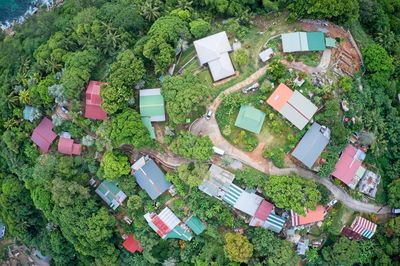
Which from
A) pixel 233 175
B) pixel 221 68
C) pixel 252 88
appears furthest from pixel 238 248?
pixel 221 68

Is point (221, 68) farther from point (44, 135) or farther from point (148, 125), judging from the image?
point (44, 135)

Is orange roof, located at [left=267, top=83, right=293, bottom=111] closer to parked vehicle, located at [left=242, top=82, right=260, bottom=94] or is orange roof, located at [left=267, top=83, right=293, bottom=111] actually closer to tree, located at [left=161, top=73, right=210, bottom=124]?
parked vehicle, located at [left=242, top=82, right=260, bottom=94]

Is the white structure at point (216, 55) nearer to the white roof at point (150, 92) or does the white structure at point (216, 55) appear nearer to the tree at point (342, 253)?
the white roof at point (150, 92)

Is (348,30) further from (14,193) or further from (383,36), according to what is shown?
(14,193)

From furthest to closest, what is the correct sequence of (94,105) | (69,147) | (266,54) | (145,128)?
1. (69,147)
2. (94,105)
3. (266,54)
4. (145,128)

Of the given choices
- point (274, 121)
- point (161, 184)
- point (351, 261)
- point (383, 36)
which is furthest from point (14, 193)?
point (383, 36)

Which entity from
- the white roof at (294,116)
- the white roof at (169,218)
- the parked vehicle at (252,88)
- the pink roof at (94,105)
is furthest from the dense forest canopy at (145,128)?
the parked vehicle at (252,88)
